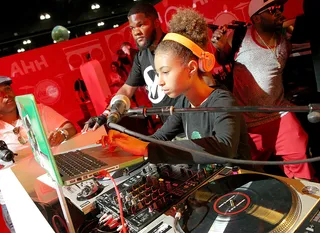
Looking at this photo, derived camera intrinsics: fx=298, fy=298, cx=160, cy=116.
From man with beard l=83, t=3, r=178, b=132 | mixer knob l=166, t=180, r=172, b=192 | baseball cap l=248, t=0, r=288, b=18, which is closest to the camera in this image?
mixer knob l=166, t=180, r=172, b=192

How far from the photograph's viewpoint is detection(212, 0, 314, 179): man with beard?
2168 mm

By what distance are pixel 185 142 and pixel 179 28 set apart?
60cm

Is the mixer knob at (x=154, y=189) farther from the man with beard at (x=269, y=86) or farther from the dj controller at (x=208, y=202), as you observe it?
the man with beard at (x=269, y=86)

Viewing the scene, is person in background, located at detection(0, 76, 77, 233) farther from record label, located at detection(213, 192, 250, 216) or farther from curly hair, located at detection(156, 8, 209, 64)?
record label, located at detection(213, 192, 250, 216)

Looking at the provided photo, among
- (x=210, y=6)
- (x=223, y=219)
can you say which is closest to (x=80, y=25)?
(x=210, y=6)

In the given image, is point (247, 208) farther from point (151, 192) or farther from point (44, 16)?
point (44, 16)

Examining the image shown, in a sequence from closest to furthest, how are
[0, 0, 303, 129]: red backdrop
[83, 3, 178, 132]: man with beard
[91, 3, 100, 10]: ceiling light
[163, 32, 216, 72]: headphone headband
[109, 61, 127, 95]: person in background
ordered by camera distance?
[163, 32, 216, 72]: headphone headband
[83, 3, 178, 132]: man with beard
[0, 0, 303, 129]: red backdrop
[109, 61, 127, 95]: person in background
[91, 3, 100, 10]: ceiling light

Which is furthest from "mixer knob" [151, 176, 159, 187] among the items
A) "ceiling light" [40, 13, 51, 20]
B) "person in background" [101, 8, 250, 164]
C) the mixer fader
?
"ceiling light" [40, 13, 51, 20]

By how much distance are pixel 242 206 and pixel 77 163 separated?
65 centimetres

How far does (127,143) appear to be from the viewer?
112cm

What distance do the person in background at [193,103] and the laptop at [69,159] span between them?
0.05 meters

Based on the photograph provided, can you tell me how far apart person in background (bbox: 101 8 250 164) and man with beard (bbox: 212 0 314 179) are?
775mm

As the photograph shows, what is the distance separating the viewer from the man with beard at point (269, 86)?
217cm

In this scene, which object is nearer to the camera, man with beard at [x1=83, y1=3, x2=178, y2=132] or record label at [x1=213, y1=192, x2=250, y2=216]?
record label at [x1=213, y1=192, x2=250, y2=216]
